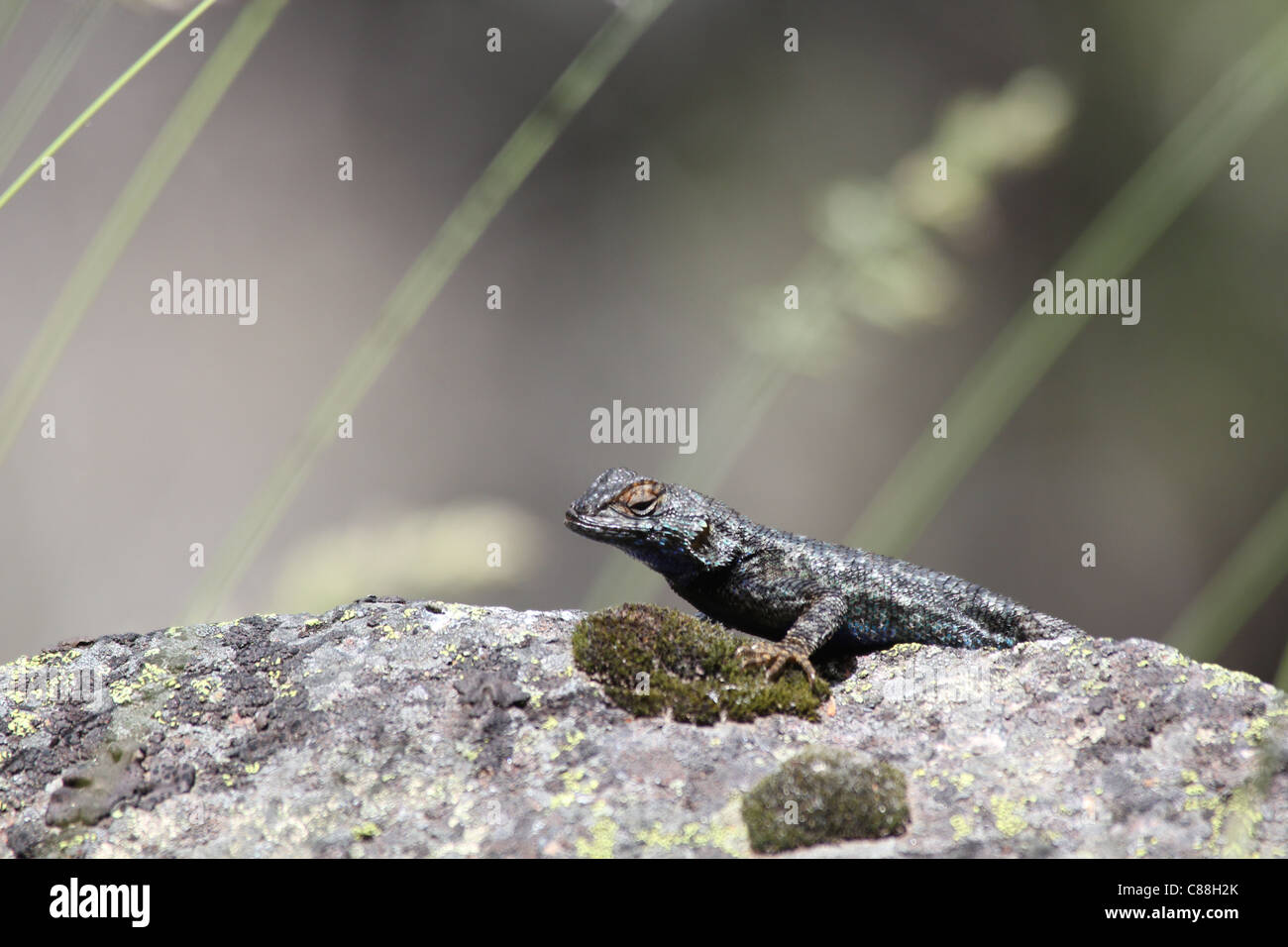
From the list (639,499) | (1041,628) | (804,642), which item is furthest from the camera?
(639,499)

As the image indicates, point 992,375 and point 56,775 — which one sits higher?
point 992,375

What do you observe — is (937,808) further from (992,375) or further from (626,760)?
(992,375)

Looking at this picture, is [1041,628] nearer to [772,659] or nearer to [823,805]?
[772,659]

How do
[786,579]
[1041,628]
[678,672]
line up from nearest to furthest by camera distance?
1. [678,672]
2. [1041,628]
3. [786,579]

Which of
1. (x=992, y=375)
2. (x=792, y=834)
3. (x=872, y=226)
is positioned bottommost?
(x=792, y=834)

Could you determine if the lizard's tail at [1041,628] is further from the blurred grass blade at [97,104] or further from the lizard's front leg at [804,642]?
the blurred grass blade at [97,104]

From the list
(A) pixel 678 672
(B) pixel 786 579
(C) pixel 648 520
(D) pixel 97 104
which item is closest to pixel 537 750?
(A) pixel 678 672

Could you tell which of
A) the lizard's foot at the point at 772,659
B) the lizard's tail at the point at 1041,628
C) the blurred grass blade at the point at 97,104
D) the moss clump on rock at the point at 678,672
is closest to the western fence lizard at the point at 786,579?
the lizard's tail at the point at 1041,628

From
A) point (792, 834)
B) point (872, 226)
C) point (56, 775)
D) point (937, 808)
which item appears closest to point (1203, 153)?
point (872, 226)
